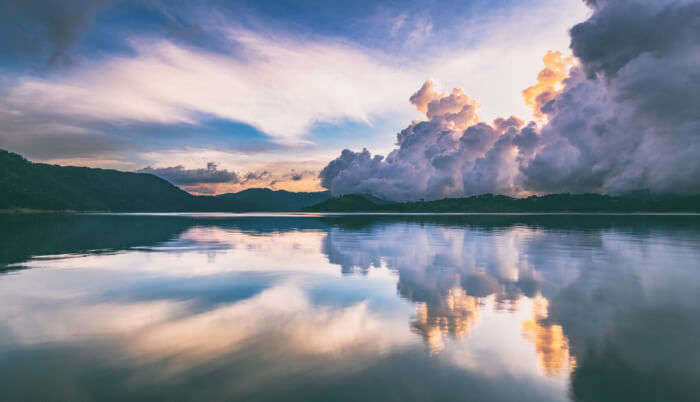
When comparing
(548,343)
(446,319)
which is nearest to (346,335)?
(446,319)

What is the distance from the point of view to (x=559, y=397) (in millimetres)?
8984

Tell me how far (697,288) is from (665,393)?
63.6 feet

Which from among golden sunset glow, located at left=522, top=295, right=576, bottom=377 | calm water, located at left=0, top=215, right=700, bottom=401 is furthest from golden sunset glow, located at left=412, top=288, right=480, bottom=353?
golden sunset glow, located at left=522, top=295, right=576, bottom=377

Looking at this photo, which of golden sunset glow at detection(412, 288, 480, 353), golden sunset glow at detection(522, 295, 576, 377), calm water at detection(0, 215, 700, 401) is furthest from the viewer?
golden sunset glow at detection(412, 288, 480, 353)

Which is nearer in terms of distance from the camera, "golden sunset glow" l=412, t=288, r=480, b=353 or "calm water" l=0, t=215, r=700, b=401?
"calm water" l=0, t=215, r=700, b=401

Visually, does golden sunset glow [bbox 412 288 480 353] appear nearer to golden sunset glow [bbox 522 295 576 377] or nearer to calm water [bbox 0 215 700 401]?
calm water [bbox 0 215 700 401]

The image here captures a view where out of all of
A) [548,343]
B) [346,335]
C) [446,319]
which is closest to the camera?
[548,343]

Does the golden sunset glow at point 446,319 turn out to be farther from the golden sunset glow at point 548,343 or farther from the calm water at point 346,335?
the golden sunset glow at point 548,343

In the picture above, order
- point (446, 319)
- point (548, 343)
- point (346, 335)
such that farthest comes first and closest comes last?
point (446, 319) < point (346, 335) < point (548, 343)

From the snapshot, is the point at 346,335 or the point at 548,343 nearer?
the point at 548,343

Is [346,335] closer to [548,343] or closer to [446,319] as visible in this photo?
[446,319]

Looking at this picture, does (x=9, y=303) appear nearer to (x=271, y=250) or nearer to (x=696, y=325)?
(x=271, y=250)

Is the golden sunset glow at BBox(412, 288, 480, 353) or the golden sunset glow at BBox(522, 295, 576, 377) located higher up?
the golden sunset glow at BBox(522, 295, 576, 377)

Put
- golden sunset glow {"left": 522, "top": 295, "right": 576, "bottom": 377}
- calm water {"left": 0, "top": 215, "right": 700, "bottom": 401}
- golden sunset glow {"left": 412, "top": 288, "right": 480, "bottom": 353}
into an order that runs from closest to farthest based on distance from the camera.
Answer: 1. calm water {"left": 0, "top": 215, "right": 700, "bottom": 401}
2. golden sunset glow {"left": 522, "top": 295, "right": 576, "bottom": 377}
3. golden sunset glow {"left": 412, "top": 288, "right": 480, "bottom": 353}
